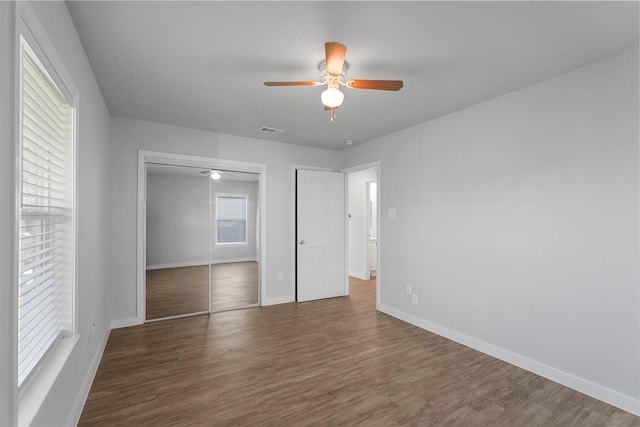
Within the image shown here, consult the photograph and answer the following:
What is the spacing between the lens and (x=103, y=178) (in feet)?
10.3

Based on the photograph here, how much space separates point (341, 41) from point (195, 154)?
285cm

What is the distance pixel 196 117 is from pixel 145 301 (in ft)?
8.04

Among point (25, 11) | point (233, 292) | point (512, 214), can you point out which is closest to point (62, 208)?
point (25, 11)

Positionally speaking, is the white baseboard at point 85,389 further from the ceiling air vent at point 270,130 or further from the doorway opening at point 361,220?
the doorway opening at point 361,220

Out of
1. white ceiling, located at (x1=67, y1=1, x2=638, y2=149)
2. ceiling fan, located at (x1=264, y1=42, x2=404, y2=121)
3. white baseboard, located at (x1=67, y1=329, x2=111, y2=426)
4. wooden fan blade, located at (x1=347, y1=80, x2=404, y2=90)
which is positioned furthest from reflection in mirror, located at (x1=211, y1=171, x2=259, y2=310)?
wooden fan blade, located at (x1=347, y1=80, x2=404, y2=90)

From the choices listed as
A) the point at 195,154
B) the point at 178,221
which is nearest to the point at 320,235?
the point at 178,221

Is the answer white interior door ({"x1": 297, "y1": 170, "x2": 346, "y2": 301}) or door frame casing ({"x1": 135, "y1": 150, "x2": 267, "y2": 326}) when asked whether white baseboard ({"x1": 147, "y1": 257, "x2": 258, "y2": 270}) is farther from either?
white interior door ({"x1": 297, "y1": 170, "x2": 346, "y2": 301})

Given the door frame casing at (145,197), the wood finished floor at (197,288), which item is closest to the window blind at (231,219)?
the door frame casing at (145,197)

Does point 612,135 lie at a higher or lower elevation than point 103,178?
higher

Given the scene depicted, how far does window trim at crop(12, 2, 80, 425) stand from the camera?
113cm

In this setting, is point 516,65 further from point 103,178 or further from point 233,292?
point 233,292

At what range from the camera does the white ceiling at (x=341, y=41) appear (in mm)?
1814

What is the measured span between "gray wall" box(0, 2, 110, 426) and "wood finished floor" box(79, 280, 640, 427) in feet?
1.20

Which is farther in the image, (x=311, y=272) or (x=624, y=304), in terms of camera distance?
(x=311, y=272)
